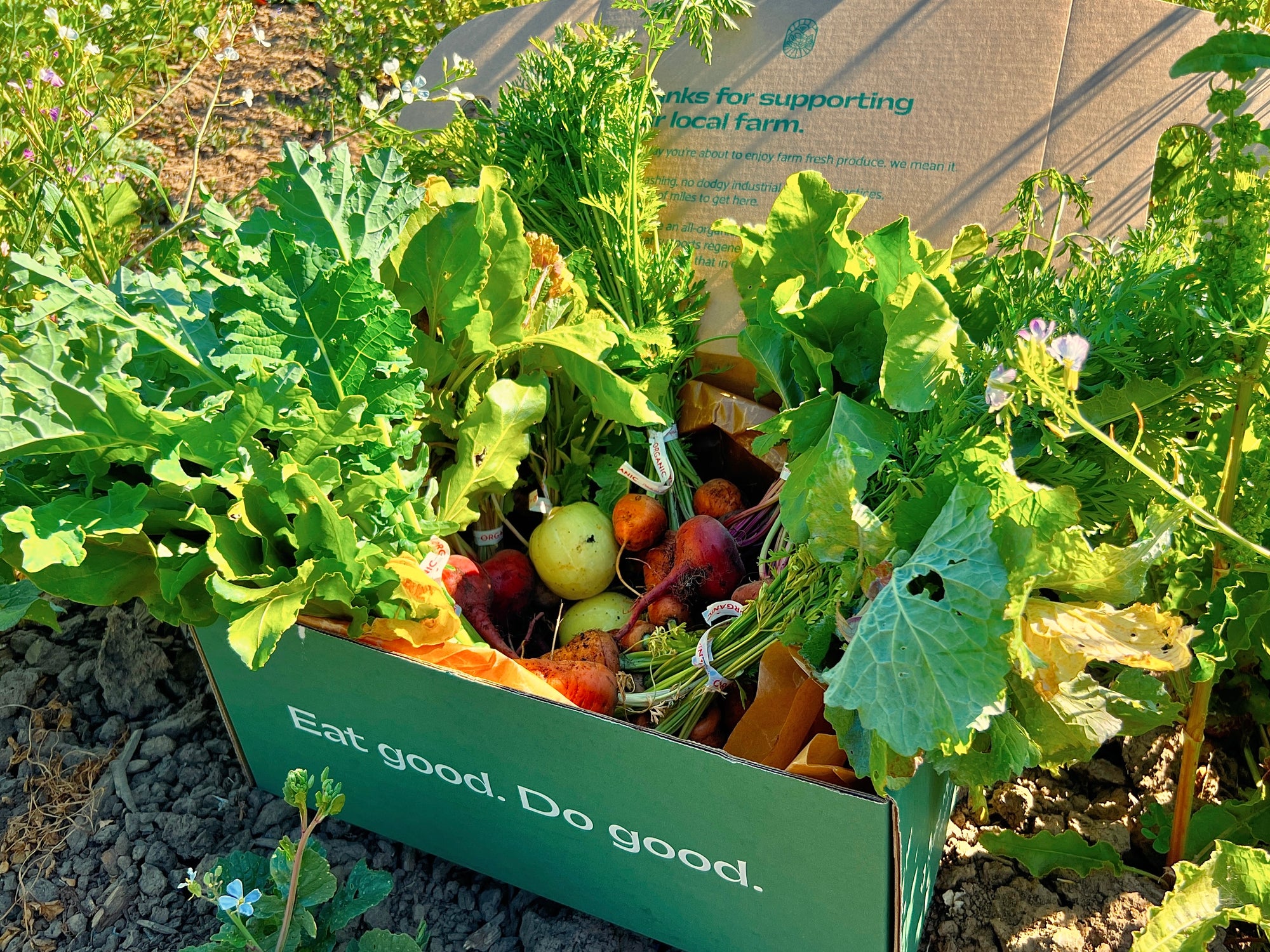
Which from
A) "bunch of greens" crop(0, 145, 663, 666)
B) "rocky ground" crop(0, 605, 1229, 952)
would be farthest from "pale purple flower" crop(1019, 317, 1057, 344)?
"rocky ground" crop(0, 605, 1229, 952)

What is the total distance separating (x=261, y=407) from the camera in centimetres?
96

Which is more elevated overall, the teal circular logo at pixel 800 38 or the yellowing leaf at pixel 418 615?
the teal circular logo at pixel 800 38

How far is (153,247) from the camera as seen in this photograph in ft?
4.66

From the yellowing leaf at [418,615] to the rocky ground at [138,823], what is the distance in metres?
0.44

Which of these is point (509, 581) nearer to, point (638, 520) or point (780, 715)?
point (638, 520)

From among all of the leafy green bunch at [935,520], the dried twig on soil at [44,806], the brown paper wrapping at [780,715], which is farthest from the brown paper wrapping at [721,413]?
the dried twig on soil at [44,806]

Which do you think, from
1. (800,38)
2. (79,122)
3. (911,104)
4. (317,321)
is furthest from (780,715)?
(79,122)

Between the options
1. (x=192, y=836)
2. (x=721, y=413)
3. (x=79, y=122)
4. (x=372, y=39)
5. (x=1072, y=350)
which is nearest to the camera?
(x=1072, y=350)

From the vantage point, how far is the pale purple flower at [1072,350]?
→ 0.76 m

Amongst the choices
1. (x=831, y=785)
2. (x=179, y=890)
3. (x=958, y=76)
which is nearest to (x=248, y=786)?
(x=179, y=890)

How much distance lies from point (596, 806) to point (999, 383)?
679 millimetres

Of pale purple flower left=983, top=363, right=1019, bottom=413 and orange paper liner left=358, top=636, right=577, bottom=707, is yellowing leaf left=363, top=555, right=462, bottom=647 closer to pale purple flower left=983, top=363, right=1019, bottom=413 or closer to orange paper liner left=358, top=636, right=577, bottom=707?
orange paper liner left=358, top=636, right=577, bottom=707

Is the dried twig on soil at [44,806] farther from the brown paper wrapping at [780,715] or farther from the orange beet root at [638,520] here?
the brown paper wrapping at [780,715]

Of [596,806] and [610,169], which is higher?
[610,169]
